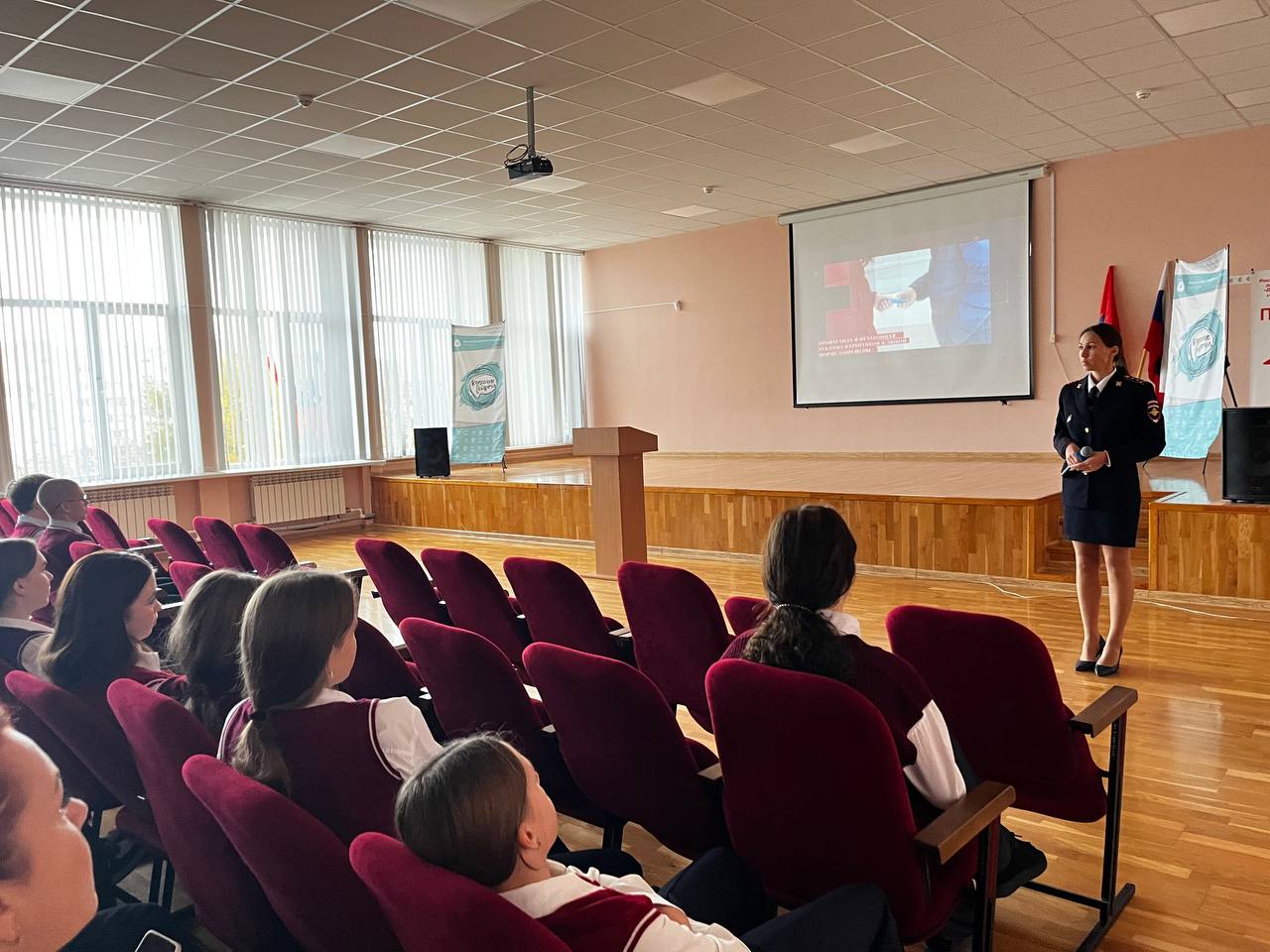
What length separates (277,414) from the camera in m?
10.5

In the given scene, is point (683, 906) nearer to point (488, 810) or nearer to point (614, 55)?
point (488, 810)

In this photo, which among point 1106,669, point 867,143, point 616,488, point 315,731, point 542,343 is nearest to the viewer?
point 315,731

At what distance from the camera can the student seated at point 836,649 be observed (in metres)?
1.75

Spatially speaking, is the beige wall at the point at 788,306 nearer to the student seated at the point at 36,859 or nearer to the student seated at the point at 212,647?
the student seated at the point at 212,647

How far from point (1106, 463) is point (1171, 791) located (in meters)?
1.54

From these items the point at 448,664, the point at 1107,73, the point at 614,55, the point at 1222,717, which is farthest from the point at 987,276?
the point at 448,664

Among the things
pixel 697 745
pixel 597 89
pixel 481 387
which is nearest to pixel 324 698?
pixel 697 745

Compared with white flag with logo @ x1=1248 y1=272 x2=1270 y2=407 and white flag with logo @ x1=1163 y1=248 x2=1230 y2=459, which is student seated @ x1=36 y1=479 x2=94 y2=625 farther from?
white flag with logo @ x1=1248 y1=272 x2=1270 y2=407

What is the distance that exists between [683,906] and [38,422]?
906 centimetres

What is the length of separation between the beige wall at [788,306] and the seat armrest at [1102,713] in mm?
7838

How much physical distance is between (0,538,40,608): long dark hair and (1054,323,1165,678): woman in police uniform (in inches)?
158

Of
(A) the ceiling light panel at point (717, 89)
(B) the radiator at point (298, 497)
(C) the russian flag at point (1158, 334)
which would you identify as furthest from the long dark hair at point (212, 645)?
(C) the russian flag at point (1158, 334)

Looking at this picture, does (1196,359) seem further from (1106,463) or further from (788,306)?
(1106,463)

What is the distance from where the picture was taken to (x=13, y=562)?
2.70m
